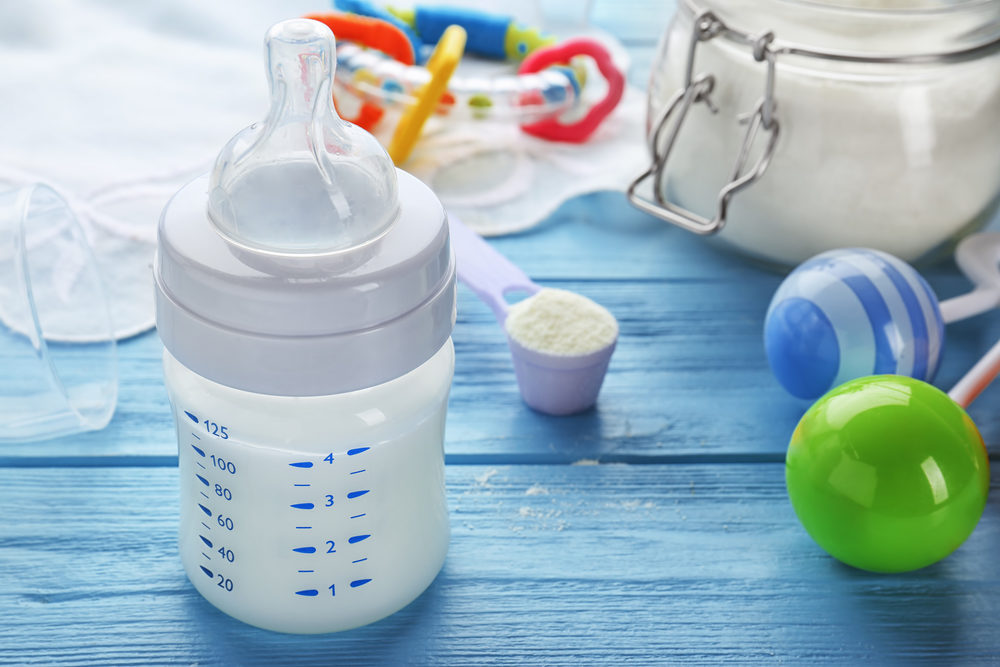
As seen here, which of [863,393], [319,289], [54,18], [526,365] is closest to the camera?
[319,289]

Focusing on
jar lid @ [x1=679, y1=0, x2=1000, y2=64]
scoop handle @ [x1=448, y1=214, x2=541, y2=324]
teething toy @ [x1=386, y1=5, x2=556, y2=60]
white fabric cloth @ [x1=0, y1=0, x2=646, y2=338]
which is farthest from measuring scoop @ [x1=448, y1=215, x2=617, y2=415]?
teething toy @ [x1=386, y1=5, x2=556, y2=60]

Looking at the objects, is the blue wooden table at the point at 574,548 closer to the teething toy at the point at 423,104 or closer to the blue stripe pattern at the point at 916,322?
the blue stripe pattern at the point at 916,322

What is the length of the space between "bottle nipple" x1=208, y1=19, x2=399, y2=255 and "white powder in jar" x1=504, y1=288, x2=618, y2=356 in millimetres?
208

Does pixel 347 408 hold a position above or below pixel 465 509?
above

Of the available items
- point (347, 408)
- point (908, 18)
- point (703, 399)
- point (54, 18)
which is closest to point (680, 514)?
point (703, 399)

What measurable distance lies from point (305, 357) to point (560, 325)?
0.25 m

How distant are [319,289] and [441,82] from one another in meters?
0.48

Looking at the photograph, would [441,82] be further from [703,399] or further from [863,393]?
[863,393]

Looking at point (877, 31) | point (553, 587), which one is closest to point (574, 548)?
point (553, 587)

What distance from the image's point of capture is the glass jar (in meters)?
0.68

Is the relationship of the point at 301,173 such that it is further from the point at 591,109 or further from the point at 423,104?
the point at 591,109

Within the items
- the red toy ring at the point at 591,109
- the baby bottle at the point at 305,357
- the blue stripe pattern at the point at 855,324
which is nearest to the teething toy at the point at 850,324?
the blue stripe pattern at the point at 855,324

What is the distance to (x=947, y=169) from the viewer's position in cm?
70

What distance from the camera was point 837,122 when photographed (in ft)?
2.24
